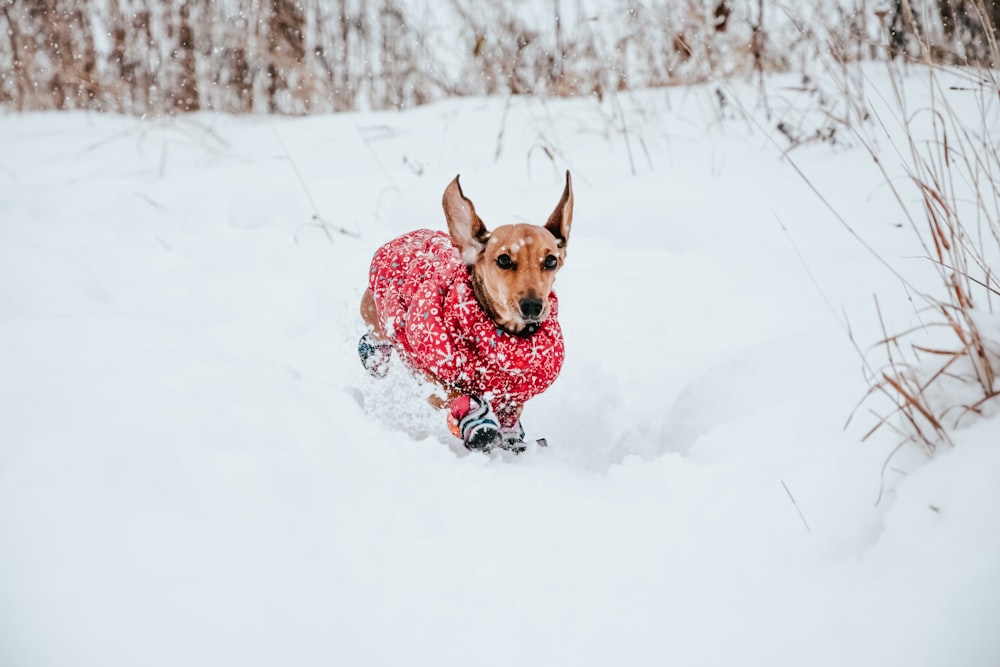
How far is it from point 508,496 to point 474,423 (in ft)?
1.56

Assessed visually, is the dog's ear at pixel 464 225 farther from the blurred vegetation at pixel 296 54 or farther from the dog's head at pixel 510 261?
the blurred vegetation at pixel 296 54

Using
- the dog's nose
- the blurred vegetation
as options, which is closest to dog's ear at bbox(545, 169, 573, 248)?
the dog's nose

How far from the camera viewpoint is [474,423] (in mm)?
2057

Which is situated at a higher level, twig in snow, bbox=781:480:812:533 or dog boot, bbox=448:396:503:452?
twig in snow, bbox=781:480:812:533

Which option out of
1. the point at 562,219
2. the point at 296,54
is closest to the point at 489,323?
the point at 562,219

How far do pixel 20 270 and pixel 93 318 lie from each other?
3.08 feet

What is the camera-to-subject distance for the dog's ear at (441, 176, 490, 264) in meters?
2.17

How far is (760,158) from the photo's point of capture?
381 cm

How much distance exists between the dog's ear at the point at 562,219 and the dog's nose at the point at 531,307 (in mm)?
330

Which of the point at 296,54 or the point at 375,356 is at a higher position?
the point at 296,54

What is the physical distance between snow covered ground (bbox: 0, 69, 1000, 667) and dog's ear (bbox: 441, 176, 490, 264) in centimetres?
61

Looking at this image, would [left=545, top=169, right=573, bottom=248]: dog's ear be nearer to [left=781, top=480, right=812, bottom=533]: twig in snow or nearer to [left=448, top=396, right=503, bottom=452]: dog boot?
[left=448, top=396, right=503, bottom=452]: dog boot

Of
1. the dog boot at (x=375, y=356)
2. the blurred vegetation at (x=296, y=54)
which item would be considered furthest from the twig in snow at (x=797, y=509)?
the blurred vegetation at (x=296, y=54)

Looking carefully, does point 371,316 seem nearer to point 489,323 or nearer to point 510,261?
point 489,323
